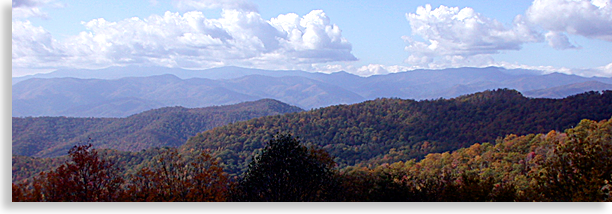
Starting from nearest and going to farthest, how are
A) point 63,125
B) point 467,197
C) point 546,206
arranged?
1. point 546,206
2. point 467,197
3. point 63,125

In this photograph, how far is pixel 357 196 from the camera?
21.8ft

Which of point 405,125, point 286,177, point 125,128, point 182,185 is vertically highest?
A: point 286,177

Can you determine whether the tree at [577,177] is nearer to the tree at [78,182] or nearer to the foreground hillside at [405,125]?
the tree at [78,182]

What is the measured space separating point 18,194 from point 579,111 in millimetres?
36009

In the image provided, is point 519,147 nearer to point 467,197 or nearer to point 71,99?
point 467,197

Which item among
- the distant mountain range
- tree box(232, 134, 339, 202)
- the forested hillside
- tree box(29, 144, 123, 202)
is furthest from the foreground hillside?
the distant mountain range

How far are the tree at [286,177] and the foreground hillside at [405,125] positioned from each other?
2128 centimetres

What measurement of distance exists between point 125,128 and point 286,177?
201 ft

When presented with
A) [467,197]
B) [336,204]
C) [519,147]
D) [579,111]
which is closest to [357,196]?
[467,197]

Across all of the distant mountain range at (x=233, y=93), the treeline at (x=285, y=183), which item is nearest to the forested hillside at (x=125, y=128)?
the treeline at (x=285, y=183)

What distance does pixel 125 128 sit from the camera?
6078 centimetres

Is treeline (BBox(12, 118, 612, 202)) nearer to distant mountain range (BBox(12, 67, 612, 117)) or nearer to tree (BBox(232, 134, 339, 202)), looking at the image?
tree (BBox(232, 134, 339, 202))

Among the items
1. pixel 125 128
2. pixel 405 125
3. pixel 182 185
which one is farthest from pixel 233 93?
pixel 182 185

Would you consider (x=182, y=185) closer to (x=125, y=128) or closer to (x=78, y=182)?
(x=78, y=182)
